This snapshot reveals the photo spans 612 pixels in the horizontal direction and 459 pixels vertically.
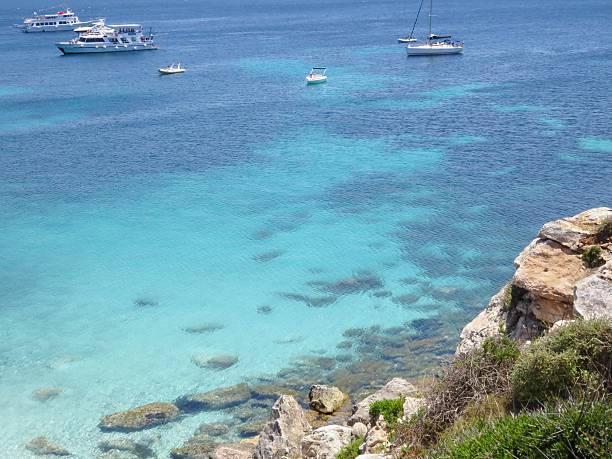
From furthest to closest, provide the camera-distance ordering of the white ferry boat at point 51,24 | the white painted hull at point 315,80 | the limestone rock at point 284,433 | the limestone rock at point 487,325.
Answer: the white ferry boat at point 51,24
the white painted hull at point 315,80
the limestone rock at point 284,433
the limestone rock at point 487,325

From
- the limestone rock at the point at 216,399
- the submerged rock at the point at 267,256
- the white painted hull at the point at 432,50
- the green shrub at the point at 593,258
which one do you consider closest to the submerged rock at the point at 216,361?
the limestone rock at the point at 216,399

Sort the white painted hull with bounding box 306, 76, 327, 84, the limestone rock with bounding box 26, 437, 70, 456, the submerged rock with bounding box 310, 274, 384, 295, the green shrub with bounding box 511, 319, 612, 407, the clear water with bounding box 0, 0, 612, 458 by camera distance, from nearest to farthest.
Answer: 1. the green shrub with bounding box 511, 319, 612, 407
2. the limestone rock with bounding box 26, 437, 70, 456
3. the clear water with bounding box 0, 0, 612, 458
4. the submerged rock with bounding box 310, 274, 384, 295
5. the white painted hull with bounding box 306, 76, 327, 84

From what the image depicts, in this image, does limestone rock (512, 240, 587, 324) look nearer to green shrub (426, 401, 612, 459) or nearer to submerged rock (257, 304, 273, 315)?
green shrub (426, 401, 612, 459)

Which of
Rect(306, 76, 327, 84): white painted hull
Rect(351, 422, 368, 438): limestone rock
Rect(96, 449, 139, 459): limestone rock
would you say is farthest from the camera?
Rect(306, 76, 327, 84): white painted hull

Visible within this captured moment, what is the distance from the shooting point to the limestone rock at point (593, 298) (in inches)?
497

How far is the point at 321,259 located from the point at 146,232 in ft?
35.9

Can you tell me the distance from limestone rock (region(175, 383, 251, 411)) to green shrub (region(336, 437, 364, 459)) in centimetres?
885

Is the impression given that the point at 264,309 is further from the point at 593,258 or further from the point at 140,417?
the point at 593,258

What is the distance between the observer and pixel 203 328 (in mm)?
28953

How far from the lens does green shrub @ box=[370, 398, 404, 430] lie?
15.0 meters

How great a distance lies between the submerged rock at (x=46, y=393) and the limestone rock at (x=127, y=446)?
3.86 m

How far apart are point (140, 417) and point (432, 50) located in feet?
261

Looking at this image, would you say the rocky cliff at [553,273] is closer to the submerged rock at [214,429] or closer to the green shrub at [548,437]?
the green shrub at [548,437]

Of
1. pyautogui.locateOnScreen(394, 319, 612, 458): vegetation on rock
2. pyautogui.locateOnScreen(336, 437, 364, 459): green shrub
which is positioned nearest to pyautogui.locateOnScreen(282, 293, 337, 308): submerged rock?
pyautogui.locateOnScreen(336, 437, 364, 459): green shrub
